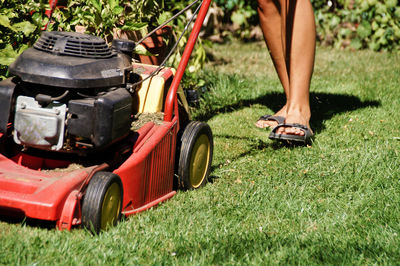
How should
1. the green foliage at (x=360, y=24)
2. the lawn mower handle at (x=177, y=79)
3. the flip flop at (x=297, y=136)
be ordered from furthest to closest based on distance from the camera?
the green foliage at (x=360, y=24), the flip flop at (x=297, y=136), the lawn mower handle at (x=177, y=79)

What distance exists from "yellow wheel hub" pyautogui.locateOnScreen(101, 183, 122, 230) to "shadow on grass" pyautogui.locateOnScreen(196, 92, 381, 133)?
1644 mm

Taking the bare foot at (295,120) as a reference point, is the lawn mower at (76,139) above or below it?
above

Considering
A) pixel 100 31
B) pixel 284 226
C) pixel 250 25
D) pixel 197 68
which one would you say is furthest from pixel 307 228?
pixel 250 25

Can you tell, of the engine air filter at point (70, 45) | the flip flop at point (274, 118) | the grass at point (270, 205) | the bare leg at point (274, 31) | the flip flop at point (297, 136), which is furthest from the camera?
the flip flop at point (274, 118)

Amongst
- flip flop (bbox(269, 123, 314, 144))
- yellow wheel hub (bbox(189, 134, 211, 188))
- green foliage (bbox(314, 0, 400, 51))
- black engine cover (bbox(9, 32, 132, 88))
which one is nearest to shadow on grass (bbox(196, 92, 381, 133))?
flip flop (bbox(269, 123, 314, 144))

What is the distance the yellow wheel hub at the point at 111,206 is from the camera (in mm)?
1938

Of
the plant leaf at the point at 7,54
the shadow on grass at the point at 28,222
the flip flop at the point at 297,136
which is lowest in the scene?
the flip flop at the point at 297,136

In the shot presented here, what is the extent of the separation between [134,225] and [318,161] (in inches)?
45.1

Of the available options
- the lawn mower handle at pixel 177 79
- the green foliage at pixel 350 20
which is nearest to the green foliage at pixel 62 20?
the lawn mower handle at pixel 177 79

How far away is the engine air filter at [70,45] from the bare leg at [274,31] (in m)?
1.38

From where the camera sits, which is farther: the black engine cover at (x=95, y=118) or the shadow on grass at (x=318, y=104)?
the shadow on grass at (x=318, y=104)

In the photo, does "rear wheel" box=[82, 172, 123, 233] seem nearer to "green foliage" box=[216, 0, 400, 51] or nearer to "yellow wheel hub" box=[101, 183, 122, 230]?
"yellow wheel hub" box=[101, 183, 122, 230]

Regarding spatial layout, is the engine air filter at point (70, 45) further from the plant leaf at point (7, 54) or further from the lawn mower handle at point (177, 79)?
the plant leaf at point (7, 54)

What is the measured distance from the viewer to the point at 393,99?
3912 millimetres
